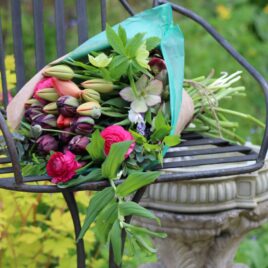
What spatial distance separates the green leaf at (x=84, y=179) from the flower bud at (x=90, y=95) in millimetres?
182

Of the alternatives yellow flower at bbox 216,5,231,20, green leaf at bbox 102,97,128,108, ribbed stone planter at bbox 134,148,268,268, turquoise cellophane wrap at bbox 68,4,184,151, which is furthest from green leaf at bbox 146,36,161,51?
yellow flower at bbox 216,5,231,20

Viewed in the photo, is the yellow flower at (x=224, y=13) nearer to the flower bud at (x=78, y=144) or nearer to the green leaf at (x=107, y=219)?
the flower bud at (x=78, y=144)

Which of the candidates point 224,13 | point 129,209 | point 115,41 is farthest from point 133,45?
point 224,13

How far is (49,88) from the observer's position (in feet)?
5.55

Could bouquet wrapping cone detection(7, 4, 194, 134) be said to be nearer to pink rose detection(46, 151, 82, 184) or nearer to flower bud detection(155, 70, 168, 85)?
flower bud detection(155, 70, 168, 85)

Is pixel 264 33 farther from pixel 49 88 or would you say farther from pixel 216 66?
pixel 49 88

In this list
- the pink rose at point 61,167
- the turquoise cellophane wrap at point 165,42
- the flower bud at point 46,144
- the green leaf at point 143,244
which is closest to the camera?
the green leaf at point 143,244

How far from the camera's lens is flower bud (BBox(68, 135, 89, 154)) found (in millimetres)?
1573

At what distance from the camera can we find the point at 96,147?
5.00 ft

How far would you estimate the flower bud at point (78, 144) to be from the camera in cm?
157

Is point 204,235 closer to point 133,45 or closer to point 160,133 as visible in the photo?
point 160,133

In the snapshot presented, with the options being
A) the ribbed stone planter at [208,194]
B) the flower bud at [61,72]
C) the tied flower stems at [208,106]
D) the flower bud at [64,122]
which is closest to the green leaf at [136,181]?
the flower bud at [64,122]

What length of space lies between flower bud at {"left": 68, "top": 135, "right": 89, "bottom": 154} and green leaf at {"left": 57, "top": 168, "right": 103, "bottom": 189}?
64 mm

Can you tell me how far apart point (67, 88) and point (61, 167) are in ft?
0.74
